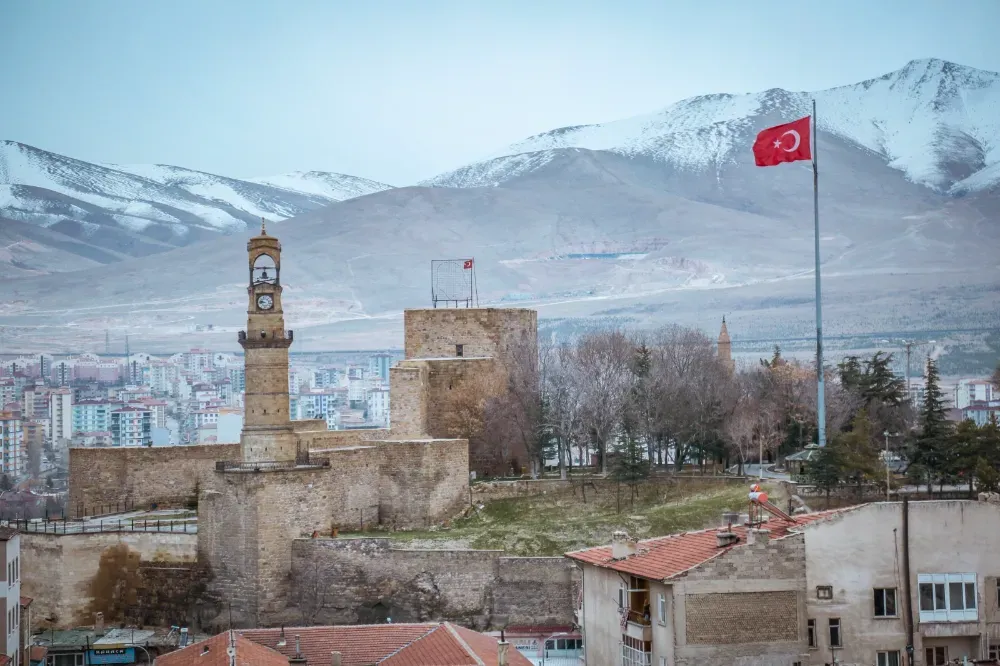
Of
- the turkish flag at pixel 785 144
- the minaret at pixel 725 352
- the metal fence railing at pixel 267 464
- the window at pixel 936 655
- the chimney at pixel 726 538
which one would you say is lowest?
the window at pixel 936 655

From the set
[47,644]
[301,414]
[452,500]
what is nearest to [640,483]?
[452,500]

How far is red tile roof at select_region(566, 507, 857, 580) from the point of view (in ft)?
122

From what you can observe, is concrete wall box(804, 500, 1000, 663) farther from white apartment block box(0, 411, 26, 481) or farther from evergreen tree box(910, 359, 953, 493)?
white apartment block box(0, 411, 26, 481)

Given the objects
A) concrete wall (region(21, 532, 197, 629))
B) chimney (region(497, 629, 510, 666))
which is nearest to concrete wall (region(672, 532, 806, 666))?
chimney (region(497, 629, 510, 666))

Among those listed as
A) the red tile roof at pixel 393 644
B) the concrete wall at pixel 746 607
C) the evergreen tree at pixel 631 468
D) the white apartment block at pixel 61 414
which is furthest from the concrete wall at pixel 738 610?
the white apartment block at pixel 61 414

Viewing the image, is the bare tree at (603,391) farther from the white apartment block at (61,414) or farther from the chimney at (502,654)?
the white apartment block at (61,414)

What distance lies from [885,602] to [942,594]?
45.5 inches

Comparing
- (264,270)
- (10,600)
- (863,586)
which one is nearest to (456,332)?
(264,270)

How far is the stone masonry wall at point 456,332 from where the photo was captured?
65.7 meters

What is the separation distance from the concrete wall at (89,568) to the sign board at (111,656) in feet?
10.8

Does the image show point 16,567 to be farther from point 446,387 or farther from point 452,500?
point 446,387

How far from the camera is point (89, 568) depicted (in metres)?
55.6

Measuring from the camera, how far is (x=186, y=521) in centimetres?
5803

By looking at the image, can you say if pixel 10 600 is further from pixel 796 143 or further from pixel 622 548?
pixel 796 143
